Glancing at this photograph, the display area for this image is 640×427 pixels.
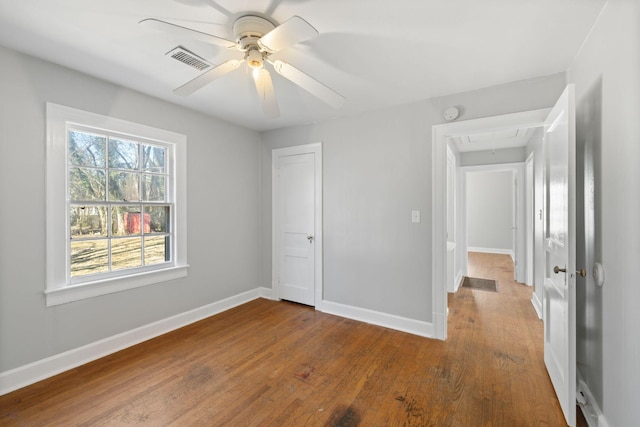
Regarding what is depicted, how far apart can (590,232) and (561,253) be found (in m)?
0.21

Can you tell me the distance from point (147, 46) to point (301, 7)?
1197 millimetres

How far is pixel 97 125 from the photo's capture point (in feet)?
8.12

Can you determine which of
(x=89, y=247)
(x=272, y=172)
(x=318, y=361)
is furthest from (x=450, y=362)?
(x=89, y=247)

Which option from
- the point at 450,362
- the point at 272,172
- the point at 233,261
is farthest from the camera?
the point at 272,172

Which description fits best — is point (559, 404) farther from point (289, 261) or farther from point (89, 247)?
point (89, 247)

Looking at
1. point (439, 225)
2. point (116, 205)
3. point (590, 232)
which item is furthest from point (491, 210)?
point (116, 205)

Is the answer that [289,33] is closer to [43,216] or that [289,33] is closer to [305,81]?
[305,81]

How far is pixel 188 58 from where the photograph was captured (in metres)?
2.11

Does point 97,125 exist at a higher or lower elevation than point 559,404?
higher

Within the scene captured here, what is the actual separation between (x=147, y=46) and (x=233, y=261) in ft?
8.47

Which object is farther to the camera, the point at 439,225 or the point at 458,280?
the point at 458,280

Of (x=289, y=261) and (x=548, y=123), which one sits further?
(x=289, y=261)

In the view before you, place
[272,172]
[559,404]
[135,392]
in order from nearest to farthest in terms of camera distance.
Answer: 1. [559,404]
2. [135,392]
3. [272,172]


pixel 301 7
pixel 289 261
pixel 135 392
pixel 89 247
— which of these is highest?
pixel 301 7
